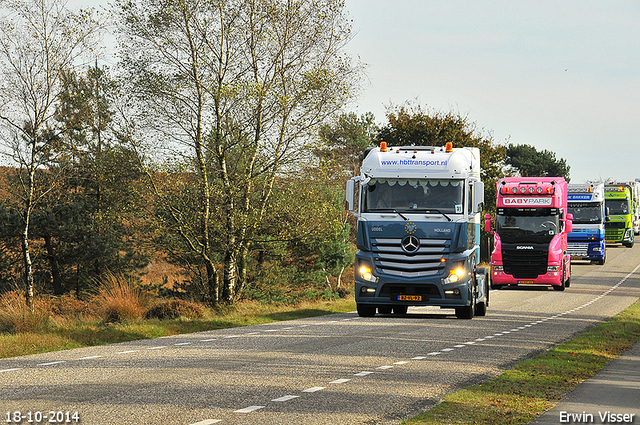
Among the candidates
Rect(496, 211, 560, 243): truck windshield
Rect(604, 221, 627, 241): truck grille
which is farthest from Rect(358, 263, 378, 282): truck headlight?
Rect(604, 221, 627, 241): truck grille

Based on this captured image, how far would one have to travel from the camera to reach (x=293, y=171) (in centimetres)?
2572

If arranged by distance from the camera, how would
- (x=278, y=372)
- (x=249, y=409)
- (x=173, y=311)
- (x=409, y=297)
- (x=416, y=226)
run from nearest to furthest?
1. (x=249, y=409)
2. (x=278, y=372)
3. (x=416, y=226)
4. (x=409, y=297)
5. (x=173, y=311)

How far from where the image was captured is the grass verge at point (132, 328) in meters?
14.1

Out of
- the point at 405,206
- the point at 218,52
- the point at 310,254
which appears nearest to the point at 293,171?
the point at 218,52

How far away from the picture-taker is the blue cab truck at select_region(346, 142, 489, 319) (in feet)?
61.6

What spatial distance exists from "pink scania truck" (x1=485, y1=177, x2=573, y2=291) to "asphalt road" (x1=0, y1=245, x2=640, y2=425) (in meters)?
11.6

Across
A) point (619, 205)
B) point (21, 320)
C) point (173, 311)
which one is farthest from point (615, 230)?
point (21, 320)

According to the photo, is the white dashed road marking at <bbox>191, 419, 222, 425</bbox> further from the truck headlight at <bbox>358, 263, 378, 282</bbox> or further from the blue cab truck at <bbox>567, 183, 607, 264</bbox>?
the blue cab truck at <bbox>567, 183, 607, 264</bbox>

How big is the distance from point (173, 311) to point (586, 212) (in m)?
29.3

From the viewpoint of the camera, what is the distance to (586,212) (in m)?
42.8

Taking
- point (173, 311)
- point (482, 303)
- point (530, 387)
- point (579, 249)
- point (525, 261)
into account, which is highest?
point (579, 249)

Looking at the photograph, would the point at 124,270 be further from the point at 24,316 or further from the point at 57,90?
the point at 24,316

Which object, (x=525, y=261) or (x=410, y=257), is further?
(x=525, y=261)

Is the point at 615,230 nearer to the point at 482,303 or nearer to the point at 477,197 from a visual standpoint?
the point at 482,303
